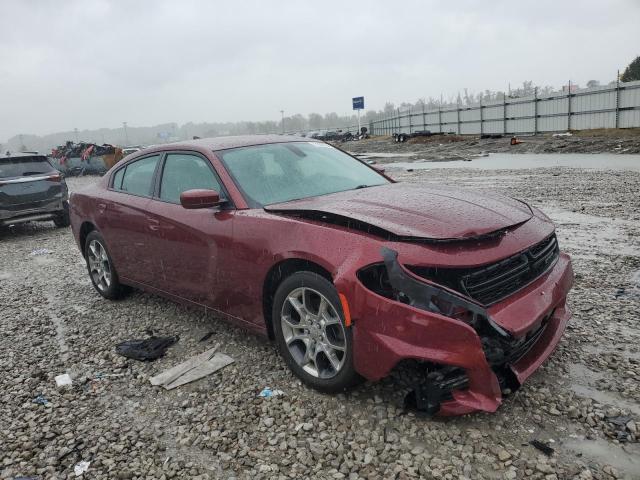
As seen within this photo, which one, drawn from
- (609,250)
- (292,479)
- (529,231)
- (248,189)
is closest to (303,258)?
(248,189)

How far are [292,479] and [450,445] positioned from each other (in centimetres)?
82

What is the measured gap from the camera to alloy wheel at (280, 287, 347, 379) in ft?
9.70

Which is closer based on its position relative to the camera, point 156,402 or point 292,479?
point 292,479

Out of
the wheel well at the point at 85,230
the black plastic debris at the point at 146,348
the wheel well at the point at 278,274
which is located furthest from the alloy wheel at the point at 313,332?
the wheel well at the point at 85,230

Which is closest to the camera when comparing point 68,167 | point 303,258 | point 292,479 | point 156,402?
point 292,479

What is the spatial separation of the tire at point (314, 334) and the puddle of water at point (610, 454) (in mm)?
1162

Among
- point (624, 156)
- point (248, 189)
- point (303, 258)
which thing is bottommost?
point (624, 156)

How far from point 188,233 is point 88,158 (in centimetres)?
2740

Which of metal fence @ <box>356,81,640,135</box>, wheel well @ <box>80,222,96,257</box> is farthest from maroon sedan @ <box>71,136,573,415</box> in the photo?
metal fence @ <box>356,81,640,135</box>

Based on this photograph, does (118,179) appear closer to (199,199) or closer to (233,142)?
(233,142)

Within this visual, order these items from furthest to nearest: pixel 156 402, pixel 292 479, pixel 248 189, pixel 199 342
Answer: pixel 199 342, pixel 248 189, pixel 156 402, pixel 292 479

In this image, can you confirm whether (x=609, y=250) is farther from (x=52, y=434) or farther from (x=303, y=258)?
(x=52, y=434)

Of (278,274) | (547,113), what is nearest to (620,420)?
(278,274)

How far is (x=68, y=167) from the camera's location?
94.5 feet
